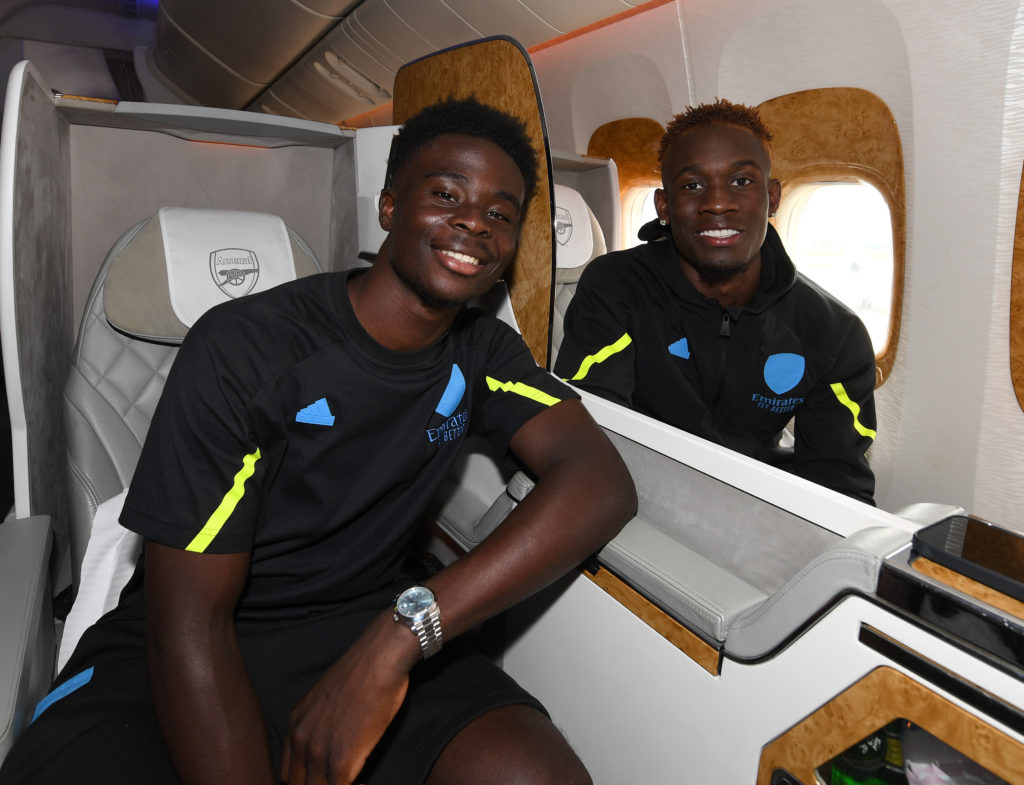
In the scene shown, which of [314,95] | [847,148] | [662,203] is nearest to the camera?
[662,203]

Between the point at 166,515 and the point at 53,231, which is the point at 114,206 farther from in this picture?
the point at 166,515

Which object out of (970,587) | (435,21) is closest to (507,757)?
(970,587)

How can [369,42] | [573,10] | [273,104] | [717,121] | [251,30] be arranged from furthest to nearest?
[273,104] → [251,30] → [369,42] → [573,10] → [717,121]

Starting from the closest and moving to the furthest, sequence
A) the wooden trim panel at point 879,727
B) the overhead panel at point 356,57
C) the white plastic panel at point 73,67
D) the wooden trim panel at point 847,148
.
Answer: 1. the wooden trim panel at point 879,727
2. the wooden trim panel at point 847,148
3. the overhead panel at point 356,57
4. the white plastic panel at point 73,67

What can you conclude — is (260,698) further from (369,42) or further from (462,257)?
(369,42)

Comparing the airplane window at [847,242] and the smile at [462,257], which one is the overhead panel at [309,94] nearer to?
the airplane window at [847,242]

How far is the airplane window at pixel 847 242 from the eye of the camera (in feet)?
7.20

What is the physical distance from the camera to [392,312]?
1.10 metres

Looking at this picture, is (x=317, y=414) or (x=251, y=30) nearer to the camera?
(x=317, y=414)

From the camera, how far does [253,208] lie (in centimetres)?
195

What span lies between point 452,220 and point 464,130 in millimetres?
182

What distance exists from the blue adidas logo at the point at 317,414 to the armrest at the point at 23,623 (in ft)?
1.76

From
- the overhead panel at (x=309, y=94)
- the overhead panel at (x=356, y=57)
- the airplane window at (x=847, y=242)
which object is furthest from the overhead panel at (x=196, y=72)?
the airplane window at (x=847, y=242)

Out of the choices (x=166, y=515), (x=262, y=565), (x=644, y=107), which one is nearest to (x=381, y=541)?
(x=262, y=565)
